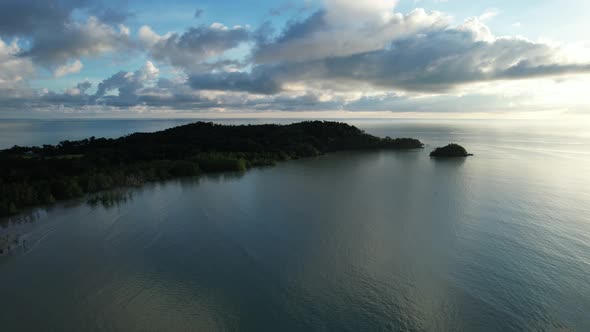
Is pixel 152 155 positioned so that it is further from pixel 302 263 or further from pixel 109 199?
pixel 302 263

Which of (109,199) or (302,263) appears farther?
(109,199)

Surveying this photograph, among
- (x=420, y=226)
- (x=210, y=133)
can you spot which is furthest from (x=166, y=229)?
(x=210, y=133)

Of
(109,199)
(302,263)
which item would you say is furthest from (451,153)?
(109,199)

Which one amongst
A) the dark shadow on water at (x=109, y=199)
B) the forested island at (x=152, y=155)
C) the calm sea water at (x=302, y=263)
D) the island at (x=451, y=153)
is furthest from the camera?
the island at (x=451, y=153)

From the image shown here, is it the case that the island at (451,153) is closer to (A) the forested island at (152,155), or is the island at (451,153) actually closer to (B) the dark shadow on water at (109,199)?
(A) the forested island at (152,155)

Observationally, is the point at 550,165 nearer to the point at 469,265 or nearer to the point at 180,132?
the point at 469,265

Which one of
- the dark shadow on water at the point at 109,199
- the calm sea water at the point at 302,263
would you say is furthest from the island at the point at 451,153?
the dark shadow on water at the point at 109,199
